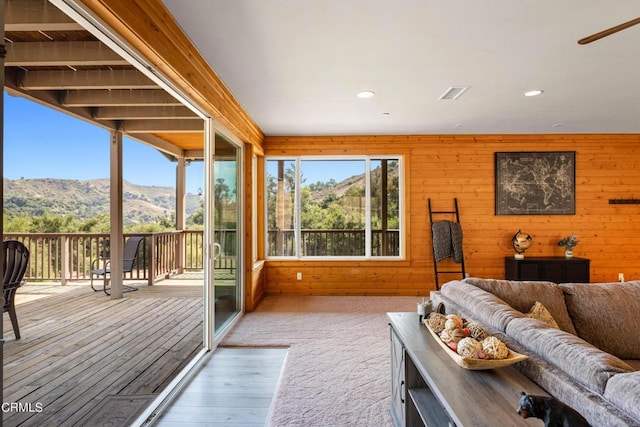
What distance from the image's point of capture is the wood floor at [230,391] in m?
2.22

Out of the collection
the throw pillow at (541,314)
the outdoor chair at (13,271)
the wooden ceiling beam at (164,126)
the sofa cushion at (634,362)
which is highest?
the wooden ceiling beam at (164,126)

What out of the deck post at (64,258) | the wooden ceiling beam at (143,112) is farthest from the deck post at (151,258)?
the deck post at (64,258)

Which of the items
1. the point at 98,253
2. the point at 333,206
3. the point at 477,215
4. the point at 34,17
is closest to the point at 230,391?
the point at 34,17

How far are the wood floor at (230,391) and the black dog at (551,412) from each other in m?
1.75

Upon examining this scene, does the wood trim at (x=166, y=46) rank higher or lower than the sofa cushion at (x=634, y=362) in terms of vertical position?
higher

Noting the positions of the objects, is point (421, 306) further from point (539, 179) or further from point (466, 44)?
point (539, 179)

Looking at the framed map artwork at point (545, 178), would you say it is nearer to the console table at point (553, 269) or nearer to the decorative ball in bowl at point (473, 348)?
the console table at point (553, 269)

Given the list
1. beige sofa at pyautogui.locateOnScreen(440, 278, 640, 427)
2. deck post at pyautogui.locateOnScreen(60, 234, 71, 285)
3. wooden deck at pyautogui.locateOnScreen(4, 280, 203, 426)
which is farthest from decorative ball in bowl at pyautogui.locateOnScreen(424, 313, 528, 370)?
deck post at pyautogui.locateOnScreen(60, 234, 71, 285)

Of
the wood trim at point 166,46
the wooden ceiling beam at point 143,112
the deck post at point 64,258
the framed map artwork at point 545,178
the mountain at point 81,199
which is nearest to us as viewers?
the wood trim at point 166,46

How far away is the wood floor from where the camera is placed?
222cm

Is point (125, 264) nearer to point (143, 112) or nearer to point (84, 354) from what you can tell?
point (143, 112)

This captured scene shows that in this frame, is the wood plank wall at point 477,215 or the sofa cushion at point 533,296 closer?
the sofa cushion at point 533,296

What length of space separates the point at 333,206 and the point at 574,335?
3.93 m

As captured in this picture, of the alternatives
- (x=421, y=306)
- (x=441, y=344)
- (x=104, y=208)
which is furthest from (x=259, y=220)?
(x=441, y=344)
